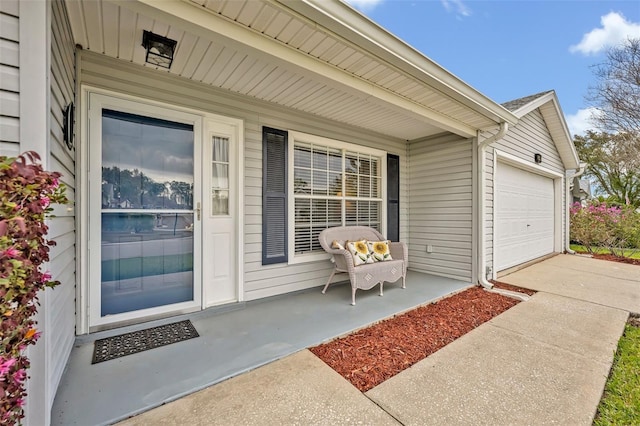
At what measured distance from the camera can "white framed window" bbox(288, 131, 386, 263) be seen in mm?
3928

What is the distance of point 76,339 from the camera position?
2357 millimetres

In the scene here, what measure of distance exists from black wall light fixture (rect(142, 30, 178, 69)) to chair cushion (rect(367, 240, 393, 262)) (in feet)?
10.2

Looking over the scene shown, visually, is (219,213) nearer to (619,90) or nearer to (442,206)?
(442,206)

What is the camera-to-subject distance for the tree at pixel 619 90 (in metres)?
7.35

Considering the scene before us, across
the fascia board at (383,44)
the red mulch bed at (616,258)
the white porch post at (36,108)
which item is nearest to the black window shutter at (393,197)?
the fascia board at (383,44)

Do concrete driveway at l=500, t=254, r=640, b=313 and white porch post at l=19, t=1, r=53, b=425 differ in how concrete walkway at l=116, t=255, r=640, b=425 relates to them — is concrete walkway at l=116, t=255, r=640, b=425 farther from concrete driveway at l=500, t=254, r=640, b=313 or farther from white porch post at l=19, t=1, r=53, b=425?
concrete driveway at l=500, t=254, r=640, b=313

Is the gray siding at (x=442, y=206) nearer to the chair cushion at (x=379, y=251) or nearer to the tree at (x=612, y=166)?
the chair cushion at (x=379, y=251)

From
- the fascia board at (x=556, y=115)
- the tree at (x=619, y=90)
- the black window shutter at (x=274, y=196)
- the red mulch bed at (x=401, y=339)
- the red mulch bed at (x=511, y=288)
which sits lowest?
the red mulch bed at (x=401, y=339)

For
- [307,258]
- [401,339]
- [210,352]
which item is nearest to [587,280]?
[401,339]

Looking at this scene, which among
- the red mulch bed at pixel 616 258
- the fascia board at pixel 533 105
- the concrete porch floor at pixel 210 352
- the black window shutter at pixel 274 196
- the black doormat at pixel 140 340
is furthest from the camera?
the red mulch bed at pixel 616 258

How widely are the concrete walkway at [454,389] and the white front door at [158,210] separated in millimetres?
1403

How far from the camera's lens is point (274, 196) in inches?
142

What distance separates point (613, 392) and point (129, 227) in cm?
414

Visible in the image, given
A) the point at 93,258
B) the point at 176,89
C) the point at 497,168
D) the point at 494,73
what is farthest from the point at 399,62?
the point at 494,73
